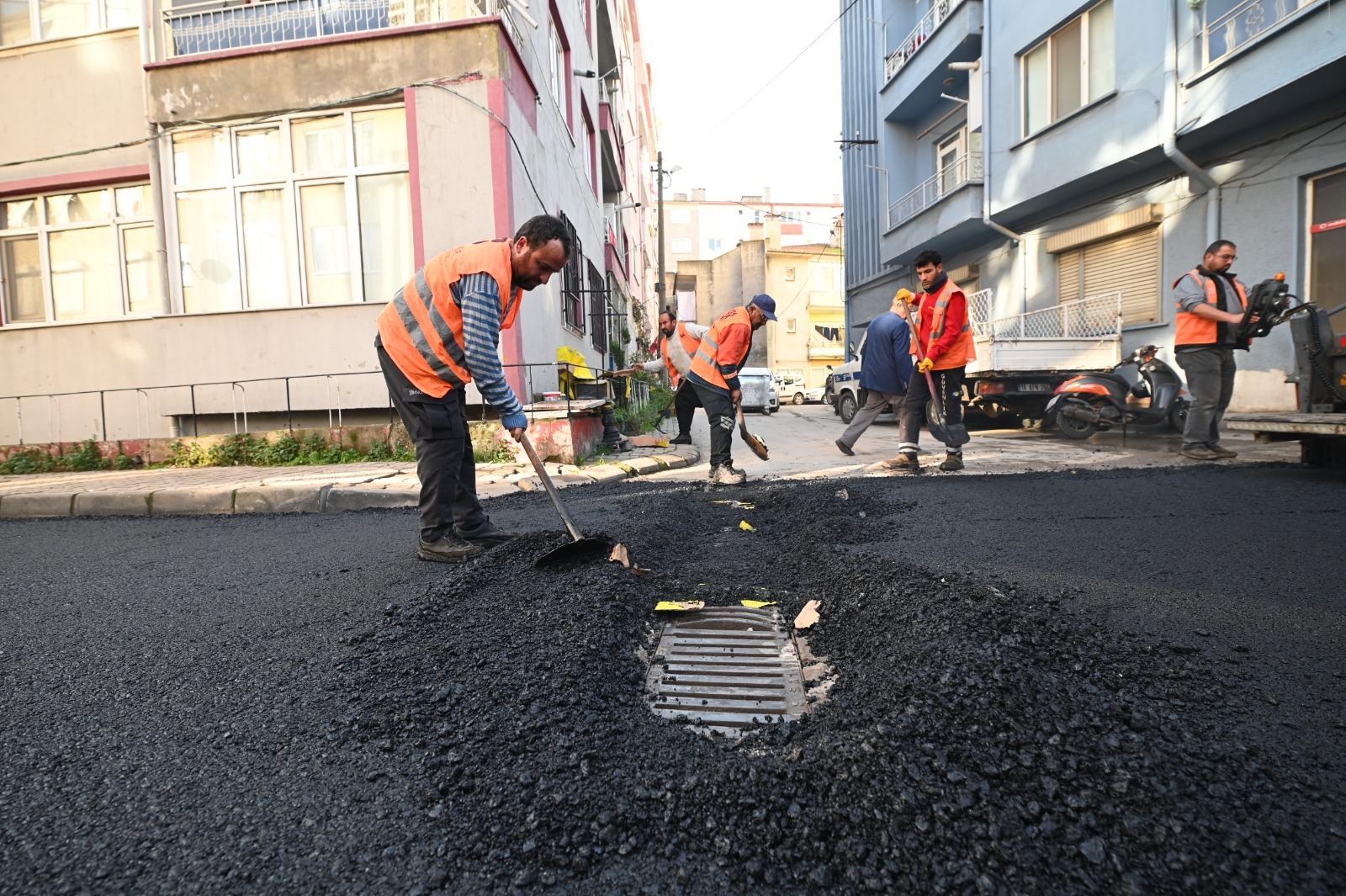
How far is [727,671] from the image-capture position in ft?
7.59

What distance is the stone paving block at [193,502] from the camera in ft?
18.6

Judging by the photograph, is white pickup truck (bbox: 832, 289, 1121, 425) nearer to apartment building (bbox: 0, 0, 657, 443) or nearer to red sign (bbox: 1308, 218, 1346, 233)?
red sign (bbox: 1308, 218, 1346, 233)

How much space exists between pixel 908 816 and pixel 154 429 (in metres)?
9.75

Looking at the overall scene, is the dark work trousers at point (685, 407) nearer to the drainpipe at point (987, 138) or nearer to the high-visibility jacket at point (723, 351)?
the high-visibility jacket at point (723, 351)

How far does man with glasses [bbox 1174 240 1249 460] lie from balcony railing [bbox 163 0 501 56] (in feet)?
22.7

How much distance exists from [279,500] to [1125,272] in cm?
1194

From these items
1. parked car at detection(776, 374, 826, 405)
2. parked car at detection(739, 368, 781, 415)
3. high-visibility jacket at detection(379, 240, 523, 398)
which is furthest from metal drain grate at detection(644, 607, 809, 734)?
parked car at detection(776, 374, 826, 405)

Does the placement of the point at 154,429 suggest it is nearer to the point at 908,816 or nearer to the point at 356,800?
the point at 356,800

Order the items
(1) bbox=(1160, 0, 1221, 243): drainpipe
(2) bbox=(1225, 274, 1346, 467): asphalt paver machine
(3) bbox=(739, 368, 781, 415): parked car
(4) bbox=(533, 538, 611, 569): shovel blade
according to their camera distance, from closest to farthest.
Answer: (4) bbox=(533, 538, 611, 569): shovel blade < (2) bbox=(1225, 274, 1346, 467): asphalt paver machine < (1) bbox=(1160, 0, 1221, 243): drainpipe < (3) bbox=(739, 368, 781, 415): parked car

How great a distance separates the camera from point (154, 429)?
28.6ft

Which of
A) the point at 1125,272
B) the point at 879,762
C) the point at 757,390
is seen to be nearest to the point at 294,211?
the point at 879,762

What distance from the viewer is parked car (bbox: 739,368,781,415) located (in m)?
19.6

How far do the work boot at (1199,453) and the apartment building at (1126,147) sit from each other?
2.39m

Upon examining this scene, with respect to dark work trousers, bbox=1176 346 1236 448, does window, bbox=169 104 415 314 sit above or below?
above
